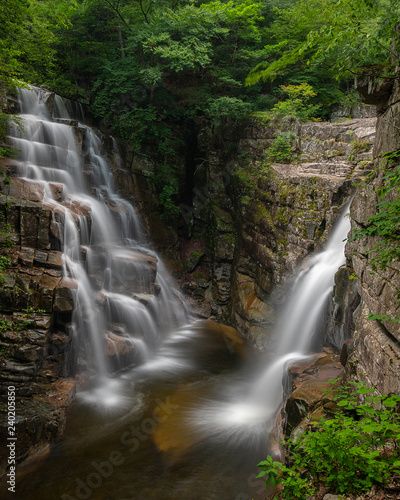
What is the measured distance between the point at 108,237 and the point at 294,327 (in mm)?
7147

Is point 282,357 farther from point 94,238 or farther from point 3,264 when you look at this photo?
point 3,264

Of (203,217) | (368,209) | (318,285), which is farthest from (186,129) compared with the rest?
(368,209)

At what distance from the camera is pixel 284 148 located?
1180cm

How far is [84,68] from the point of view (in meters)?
16.0

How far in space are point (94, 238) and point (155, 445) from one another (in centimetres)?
705

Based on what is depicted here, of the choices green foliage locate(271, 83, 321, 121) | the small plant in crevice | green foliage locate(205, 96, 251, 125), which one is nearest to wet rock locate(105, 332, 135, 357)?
the small plant in crevice

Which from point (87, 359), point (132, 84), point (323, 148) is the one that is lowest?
point (87, 359)

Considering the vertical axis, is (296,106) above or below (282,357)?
above

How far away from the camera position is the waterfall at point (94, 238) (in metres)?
8.99

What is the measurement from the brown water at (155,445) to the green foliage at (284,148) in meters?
7.54

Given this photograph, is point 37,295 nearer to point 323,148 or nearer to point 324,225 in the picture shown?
point 324,225

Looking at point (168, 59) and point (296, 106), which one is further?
point (168, 59)

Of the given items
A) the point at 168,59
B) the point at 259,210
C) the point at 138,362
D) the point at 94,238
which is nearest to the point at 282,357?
the point at 138,362

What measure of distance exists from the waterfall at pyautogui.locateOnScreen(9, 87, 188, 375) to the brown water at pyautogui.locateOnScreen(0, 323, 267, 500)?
4.61 ft
